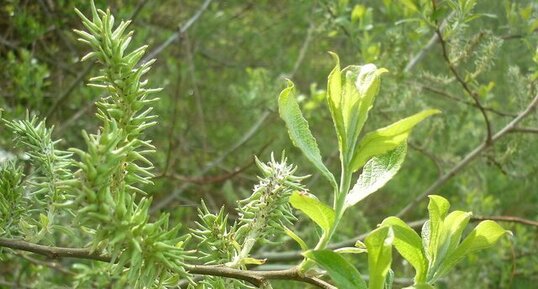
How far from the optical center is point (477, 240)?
0.79m

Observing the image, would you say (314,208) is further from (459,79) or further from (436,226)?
(459,79)

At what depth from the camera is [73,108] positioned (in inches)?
99.9

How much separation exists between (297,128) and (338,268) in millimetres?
171

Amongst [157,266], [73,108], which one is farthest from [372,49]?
[157,266]

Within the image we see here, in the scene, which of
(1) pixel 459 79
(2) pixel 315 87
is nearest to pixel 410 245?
(1) pixel 459 79

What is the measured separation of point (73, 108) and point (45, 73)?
467 millimetres

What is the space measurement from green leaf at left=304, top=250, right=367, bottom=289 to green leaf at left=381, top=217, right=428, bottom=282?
71 mm

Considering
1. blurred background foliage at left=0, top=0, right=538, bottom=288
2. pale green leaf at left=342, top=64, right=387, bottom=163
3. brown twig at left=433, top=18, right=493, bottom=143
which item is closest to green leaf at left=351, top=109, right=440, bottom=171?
pale green leaf at left=342, top=64, right=387, bottom=163

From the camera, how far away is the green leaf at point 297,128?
2.54 feet

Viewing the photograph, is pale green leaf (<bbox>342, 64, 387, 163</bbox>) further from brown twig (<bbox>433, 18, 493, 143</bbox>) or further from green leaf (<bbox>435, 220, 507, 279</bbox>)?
brown twig (<bbox>433, 18, 493, 143</bbox>)

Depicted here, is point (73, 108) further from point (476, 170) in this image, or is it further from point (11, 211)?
point (11, 211)

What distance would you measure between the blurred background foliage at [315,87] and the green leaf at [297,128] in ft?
1.60

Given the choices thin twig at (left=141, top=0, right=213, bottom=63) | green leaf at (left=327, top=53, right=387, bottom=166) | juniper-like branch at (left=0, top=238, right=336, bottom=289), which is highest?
thin twig at (left=141, top=0, right=213, bottom=63)

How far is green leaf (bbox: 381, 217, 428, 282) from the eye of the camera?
30.2 inches
